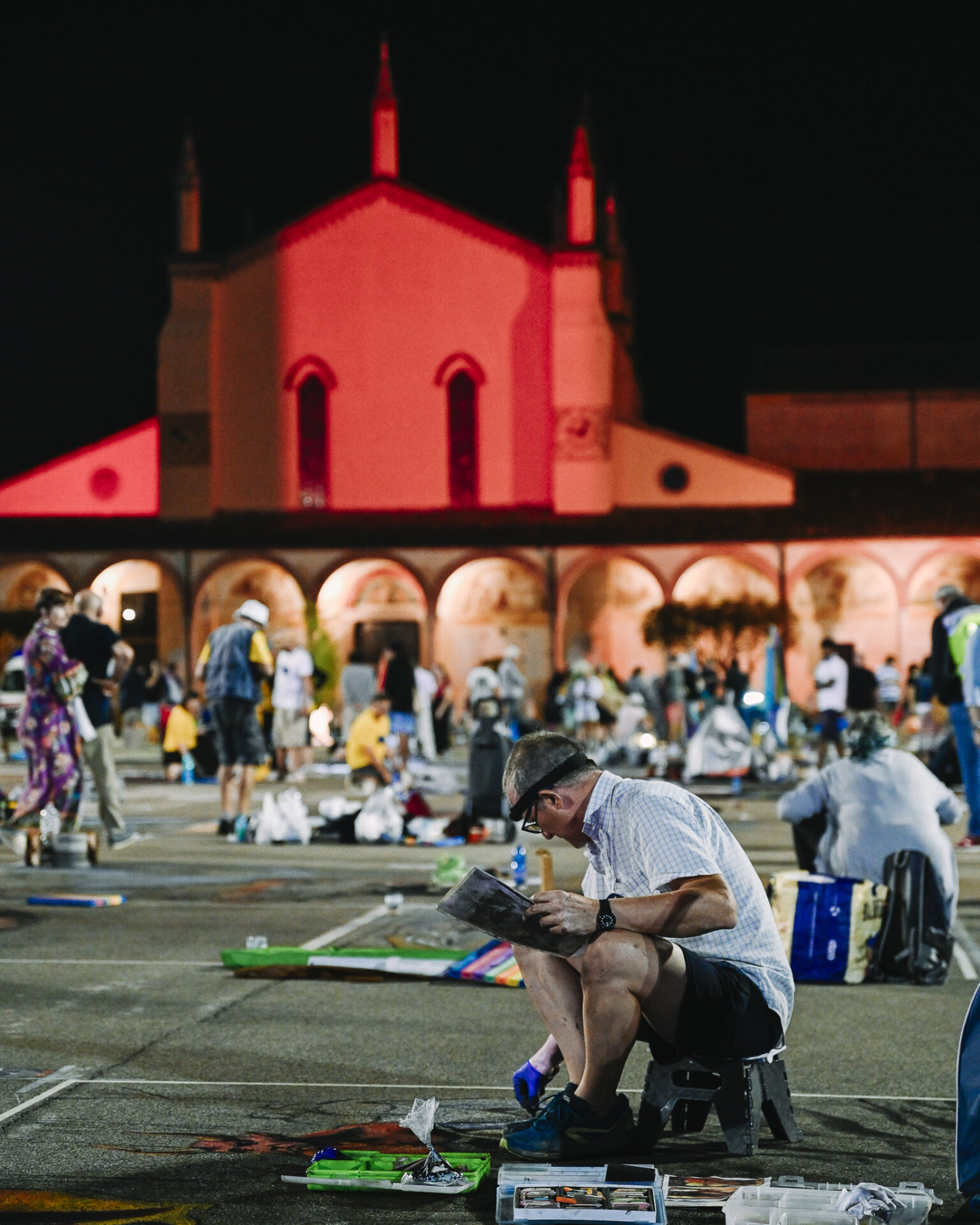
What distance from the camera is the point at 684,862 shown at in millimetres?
4172

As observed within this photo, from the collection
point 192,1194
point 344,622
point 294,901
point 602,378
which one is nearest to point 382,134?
point 602,378

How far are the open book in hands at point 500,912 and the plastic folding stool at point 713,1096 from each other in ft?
1.72

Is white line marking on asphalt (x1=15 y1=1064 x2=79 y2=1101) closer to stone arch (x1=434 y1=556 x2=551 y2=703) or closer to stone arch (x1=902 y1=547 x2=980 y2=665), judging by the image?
stone arch (x1=434 y1=556 x2=551 y2=703)

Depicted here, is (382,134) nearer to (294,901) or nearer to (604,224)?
(604,224)

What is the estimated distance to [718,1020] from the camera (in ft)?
14.0

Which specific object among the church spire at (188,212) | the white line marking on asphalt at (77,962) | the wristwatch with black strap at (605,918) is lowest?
the white line marking on asphalt at (77,962)

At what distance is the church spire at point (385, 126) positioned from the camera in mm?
38500

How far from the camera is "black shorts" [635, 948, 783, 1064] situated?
13.9 ft

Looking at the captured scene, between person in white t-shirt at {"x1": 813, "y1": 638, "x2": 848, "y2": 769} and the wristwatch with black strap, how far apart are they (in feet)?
48.3

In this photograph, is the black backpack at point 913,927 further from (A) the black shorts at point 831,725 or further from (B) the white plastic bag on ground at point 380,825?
(A) the black shorts at point 831,725

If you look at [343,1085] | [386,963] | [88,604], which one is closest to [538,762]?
[343,1085]

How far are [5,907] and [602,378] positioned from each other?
29.4m

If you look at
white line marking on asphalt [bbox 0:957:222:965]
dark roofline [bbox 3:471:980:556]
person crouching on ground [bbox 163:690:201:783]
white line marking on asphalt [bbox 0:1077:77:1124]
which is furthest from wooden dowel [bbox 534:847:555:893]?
dark roofline [bbox 3:471:980:556]

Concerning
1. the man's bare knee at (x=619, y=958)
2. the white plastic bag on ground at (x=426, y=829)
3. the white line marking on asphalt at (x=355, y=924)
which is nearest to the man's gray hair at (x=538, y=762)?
the man's bare knee at (x=619, y=958)
